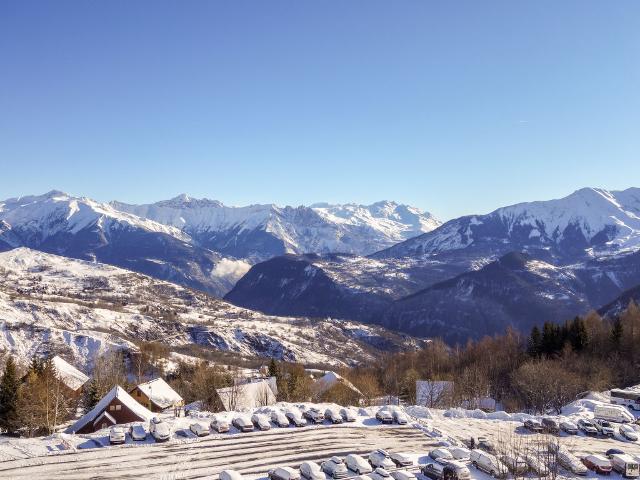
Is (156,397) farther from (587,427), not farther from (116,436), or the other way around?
(587,427)

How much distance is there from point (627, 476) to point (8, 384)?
78751mm

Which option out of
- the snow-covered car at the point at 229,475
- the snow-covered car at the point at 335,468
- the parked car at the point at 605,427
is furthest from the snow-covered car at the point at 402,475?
the parked car at the point at 605,427

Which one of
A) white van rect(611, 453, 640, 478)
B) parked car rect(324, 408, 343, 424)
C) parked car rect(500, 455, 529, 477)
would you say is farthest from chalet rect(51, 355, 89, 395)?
white van rect(611, 453, 640, 478)

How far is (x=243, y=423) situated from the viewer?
200 feet

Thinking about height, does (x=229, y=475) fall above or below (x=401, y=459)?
above

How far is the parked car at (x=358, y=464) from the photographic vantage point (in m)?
48.5

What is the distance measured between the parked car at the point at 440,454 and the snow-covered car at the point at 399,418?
12.2m

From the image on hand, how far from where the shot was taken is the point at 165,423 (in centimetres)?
6028

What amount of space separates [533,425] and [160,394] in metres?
74.6

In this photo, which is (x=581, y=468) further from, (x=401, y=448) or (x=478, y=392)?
(x=478, y=392)

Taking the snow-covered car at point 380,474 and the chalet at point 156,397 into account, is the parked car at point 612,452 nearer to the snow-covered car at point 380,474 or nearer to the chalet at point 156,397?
the snow-covered car at point 380,474

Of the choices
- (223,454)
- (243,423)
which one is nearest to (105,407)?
(243,423)

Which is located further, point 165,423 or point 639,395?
point 639,395

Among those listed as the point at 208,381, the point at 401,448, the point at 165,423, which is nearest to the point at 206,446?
the point at 165,423
